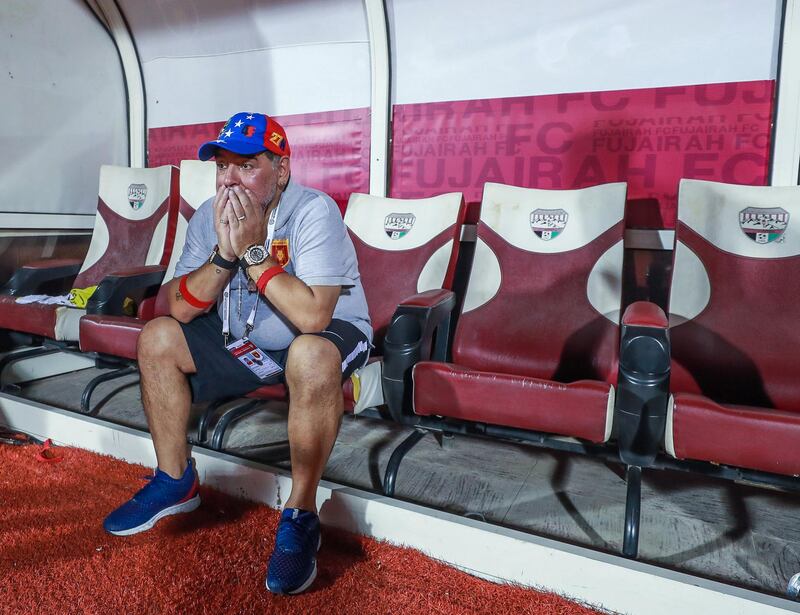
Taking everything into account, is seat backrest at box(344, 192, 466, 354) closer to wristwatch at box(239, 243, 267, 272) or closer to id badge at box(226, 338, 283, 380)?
id badge at box(226, 338, 283, 380)

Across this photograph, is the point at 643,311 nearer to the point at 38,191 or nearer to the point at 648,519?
the point at 648,519

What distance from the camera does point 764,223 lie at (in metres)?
1.69

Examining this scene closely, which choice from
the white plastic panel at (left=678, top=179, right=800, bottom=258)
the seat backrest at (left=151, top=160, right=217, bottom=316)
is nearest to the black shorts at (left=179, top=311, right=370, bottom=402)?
the white plastic panel at (left=678, top=179, right=800, bottom=258)

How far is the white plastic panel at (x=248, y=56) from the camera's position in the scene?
2.59m

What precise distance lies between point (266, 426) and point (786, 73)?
2.19 metres

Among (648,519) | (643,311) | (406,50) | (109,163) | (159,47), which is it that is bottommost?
(648,519)

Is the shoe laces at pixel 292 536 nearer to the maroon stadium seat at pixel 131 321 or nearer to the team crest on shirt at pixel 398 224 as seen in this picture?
the maroon stadium seat at pixel 131 321

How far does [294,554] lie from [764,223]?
1597mm

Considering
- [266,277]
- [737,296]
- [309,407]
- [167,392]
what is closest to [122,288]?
[167,392]

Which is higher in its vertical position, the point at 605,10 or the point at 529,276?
the point at 605,10

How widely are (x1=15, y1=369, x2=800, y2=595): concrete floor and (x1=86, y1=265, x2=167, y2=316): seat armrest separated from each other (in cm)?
45

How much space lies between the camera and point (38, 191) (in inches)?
114

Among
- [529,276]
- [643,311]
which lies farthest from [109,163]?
[643,311]

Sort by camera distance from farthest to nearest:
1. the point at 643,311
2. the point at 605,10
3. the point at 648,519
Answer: the point at 605,10 → the point at 648,519 → the point at 643,311
